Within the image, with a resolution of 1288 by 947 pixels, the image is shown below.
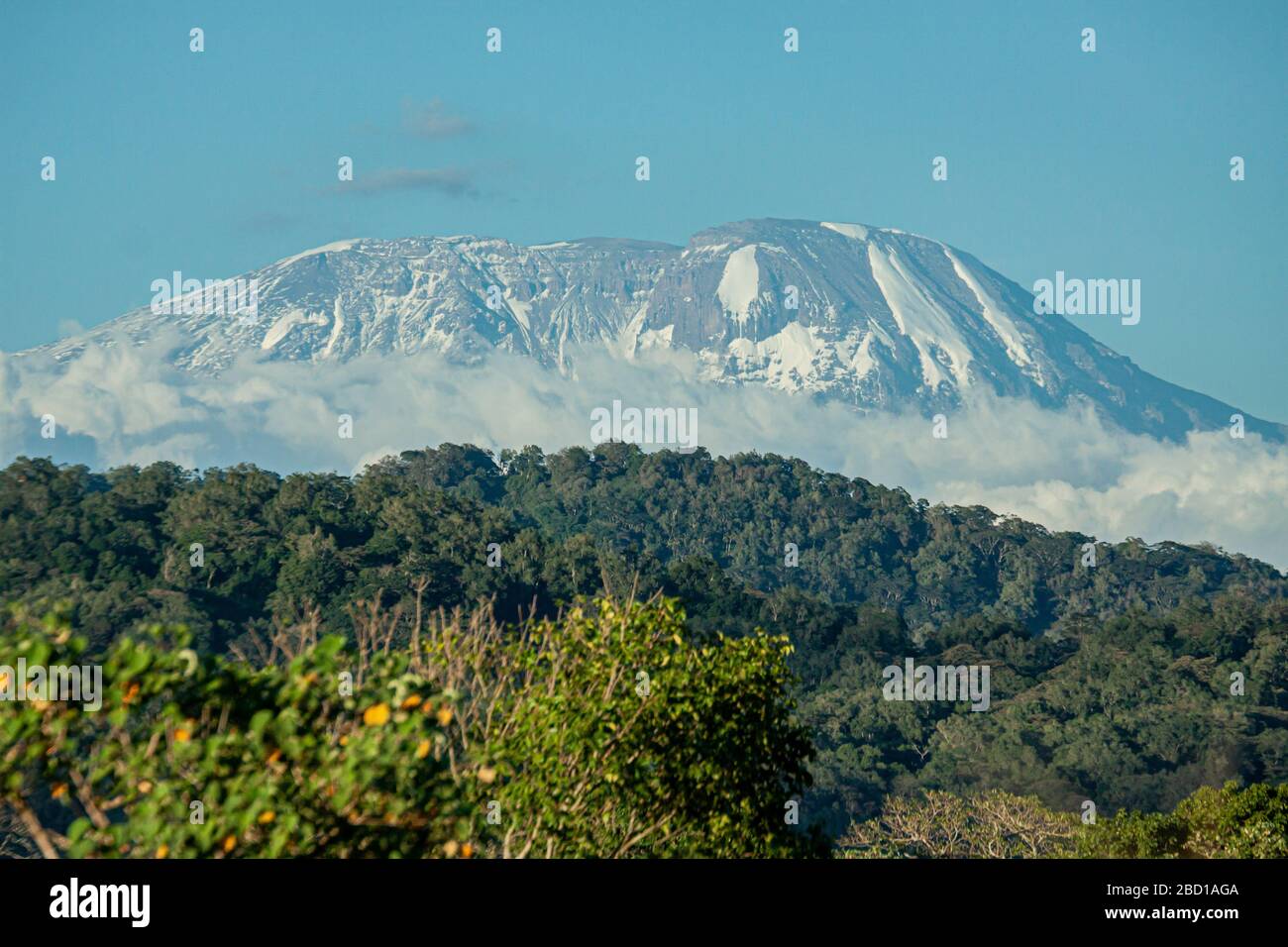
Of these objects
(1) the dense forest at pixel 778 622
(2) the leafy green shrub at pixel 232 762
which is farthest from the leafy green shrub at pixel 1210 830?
(2) the leafy green shrub at pixel 232 762

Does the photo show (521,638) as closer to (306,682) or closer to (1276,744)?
(306,682)

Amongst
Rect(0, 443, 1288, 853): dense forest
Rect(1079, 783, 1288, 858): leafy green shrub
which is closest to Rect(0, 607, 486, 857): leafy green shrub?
Rect(1079, 783, 1288, 858): leafy green shrub

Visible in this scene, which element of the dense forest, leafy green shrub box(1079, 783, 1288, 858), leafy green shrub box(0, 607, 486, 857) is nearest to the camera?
leafy green shrub box(0, 607, 486, 857)

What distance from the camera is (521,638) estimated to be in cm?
1524

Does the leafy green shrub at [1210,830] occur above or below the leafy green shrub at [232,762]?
below

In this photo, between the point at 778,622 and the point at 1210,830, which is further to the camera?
the point at 778,622

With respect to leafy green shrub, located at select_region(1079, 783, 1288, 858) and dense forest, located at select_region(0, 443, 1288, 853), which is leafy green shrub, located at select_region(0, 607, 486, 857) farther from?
dense forest, located at select_region(0, 443, 1288, 853)

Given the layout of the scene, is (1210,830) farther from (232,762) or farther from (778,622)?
(778,622)

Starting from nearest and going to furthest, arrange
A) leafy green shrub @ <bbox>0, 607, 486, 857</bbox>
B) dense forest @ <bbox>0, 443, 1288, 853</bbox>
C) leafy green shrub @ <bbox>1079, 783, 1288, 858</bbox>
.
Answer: leafy green shrub @ <bbox>0, 607, 486, 857</bbox>, leafy green shrub @ <bbox>1079, 783, 1288, 858</bbox>, dense forest @ <bbox>0, 443, 1288, 853</bbox>

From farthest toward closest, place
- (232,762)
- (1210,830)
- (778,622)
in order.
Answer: (778,622)
(1210,830)
(232,762)

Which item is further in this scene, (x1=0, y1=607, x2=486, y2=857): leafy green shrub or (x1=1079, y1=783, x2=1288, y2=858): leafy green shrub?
(x1=1079, y1=783, x2=1288, y2=858): leafy green shrub

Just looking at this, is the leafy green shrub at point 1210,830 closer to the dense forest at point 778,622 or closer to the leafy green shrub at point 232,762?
the dense forest at point 778,622

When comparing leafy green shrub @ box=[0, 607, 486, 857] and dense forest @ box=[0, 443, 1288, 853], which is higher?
leafy green shrub @ box=[0, 607, 486, 857]

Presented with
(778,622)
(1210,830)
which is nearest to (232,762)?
(1210,830)
